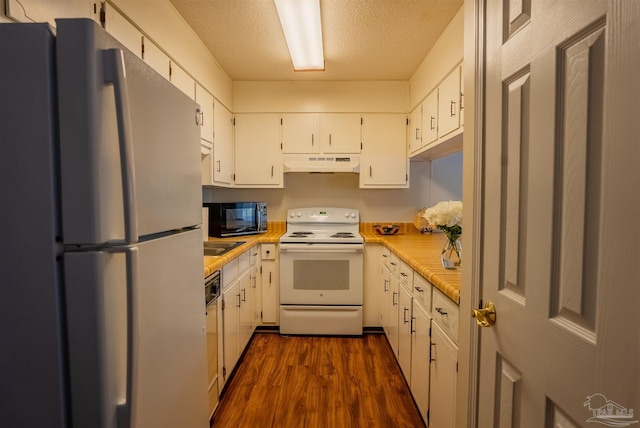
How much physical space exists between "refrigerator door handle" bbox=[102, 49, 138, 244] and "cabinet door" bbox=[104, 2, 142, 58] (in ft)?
2.61

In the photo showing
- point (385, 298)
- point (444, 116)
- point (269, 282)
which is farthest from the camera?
point (269, 282)

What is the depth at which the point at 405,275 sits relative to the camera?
1935 millimetres

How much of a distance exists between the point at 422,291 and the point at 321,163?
1.71 meters

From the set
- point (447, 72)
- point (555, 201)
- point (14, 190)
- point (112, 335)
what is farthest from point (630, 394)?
point (447, 72)

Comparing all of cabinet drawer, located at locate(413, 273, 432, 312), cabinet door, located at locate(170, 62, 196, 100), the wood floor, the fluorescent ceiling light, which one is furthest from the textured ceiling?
the wood floor

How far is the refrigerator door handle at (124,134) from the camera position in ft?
2.20

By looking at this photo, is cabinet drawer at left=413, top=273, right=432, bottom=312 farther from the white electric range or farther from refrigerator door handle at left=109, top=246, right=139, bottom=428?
refrigerator door handle at left=109, top=246, right=139, bottom=428

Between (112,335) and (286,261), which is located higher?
(112,335)

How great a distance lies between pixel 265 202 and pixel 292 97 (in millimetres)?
1115

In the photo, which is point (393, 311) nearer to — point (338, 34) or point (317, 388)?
point (317, 388)

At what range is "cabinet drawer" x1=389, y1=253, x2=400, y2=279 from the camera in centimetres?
213

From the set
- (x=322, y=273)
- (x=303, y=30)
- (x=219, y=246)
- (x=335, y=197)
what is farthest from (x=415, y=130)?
(x=219, y=246)

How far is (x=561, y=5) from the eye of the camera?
587mm

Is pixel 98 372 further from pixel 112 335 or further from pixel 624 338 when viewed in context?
pixel 624 338
